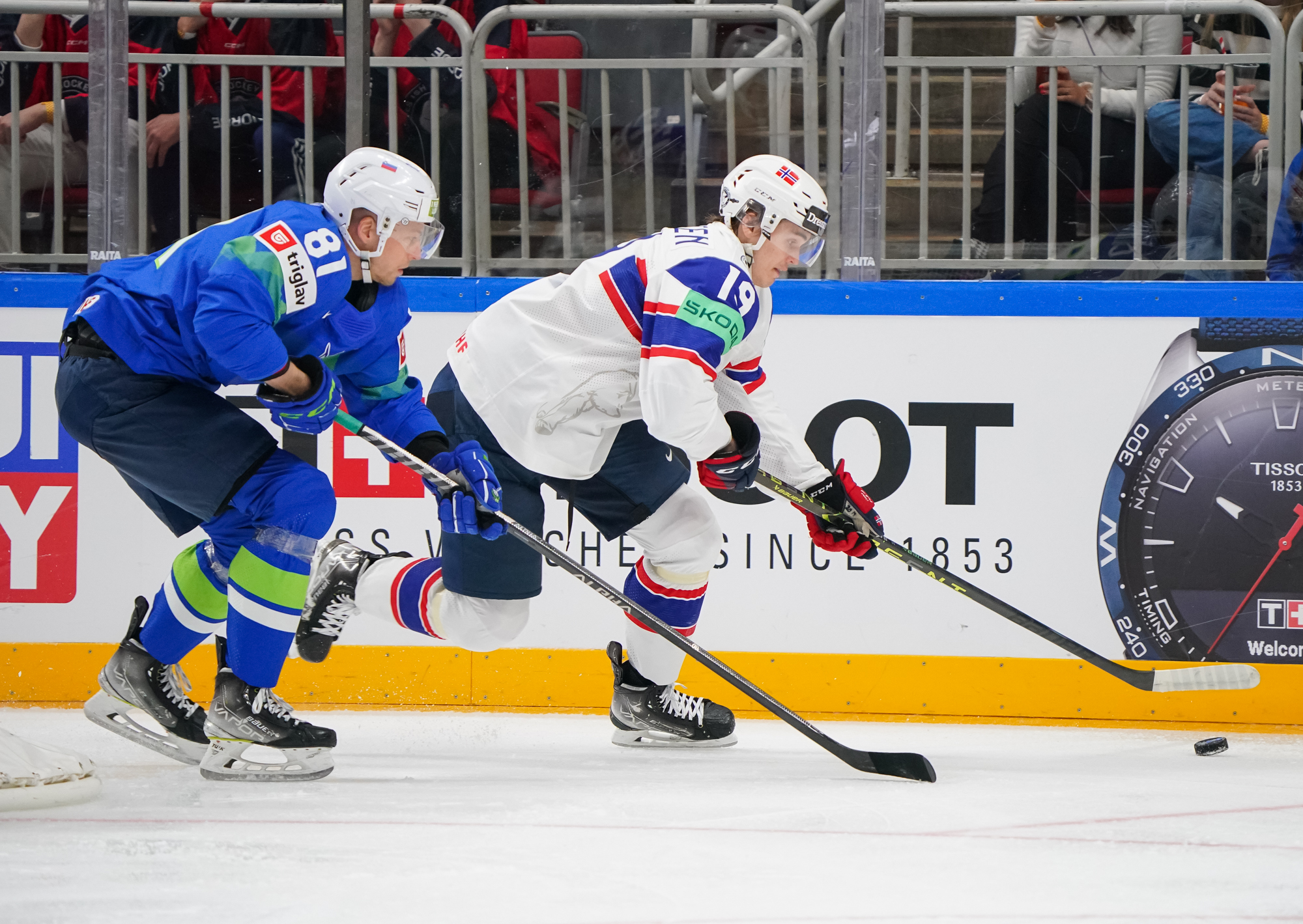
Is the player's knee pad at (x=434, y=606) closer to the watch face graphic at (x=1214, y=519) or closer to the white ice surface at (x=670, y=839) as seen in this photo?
the white ice surface at (x=670, y=839)

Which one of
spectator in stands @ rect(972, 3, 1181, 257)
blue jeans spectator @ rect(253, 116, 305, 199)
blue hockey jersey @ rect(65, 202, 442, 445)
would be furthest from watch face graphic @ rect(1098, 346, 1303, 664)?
blue jeans spectator @ rect(253, 116, 305, 199)

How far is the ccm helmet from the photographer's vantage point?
2805 millimetres

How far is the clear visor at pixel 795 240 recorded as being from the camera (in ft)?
9.91

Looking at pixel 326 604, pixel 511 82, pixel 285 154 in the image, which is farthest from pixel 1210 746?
pixel 285 154

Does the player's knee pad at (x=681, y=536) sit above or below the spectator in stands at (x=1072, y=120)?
below

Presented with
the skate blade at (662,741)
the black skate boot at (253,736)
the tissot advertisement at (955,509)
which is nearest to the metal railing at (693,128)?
the tissot advertisement at (955,509)

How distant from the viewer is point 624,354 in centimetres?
306

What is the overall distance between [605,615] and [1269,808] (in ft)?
5.63

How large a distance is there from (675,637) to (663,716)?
372mm

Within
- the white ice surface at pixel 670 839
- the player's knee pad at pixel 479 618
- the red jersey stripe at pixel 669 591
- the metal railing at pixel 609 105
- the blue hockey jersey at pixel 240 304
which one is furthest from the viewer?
the metal railing at pixel 609 105

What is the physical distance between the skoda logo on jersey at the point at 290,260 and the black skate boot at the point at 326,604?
77cm

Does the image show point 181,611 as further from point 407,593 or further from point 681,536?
point 681,536

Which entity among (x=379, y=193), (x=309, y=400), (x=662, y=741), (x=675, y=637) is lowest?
(x=662, y=741)

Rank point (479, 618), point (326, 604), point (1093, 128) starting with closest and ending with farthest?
point (479, 618), point (326, 604), point (1093, 128)
